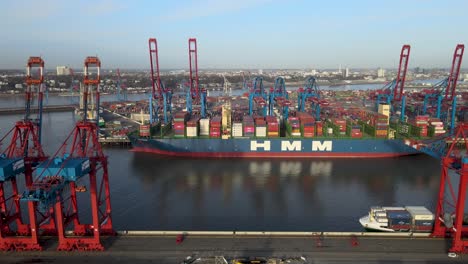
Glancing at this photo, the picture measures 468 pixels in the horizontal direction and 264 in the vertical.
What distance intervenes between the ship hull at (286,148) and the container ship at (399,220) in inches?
573

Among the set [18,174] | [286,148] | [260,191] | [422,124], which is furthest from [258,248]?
[422,124]

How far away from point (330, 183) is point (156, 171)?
44.5 ft

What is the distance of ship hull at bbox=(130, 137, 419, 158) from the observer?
101 ft

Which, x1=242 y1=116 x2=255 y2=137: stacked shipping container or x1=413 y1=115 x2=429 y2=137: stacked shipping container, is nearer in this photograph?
x1=242 y1=116 x2=255 y2=137: stacked shipping container

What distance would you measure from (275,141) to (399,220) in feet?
53.6

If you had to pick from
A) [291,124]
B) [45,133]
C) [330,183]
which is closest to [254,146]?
[291,124]

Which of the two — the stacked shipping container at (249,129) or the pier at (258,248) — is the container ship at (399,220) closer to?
the pier at (258,248)

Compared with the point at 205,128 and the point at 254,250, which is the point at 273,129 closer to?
the point at 205,128

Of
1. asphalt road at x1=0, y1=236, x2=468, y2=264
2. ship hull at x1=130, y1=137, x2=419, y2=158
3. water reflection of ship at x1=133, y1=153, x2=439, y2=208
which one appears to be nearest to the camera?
asphalt road at x1=0, y1=236, x2=468, y2=264

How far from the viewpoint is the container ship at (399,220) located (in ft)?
49.3

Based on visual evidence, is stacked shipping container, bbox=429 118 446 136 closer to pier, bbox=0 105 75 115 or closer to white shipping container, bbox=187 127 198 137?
white shipping container, bbox=187 127 198 137

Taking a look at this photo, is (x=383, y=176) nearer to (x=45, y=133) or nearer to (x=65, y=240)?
(x=65, y=240)

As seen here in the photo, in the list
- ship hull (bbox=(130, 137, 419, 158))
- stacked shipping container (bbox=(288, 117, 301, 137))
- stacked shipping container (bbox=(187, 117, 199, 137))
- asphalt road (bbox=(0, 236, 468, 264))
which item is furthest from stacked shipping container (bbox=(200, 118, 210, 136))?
asphalt road (bbox=(0, 236, 468, 264))

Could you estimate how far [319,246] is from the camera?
12391 millimetres
